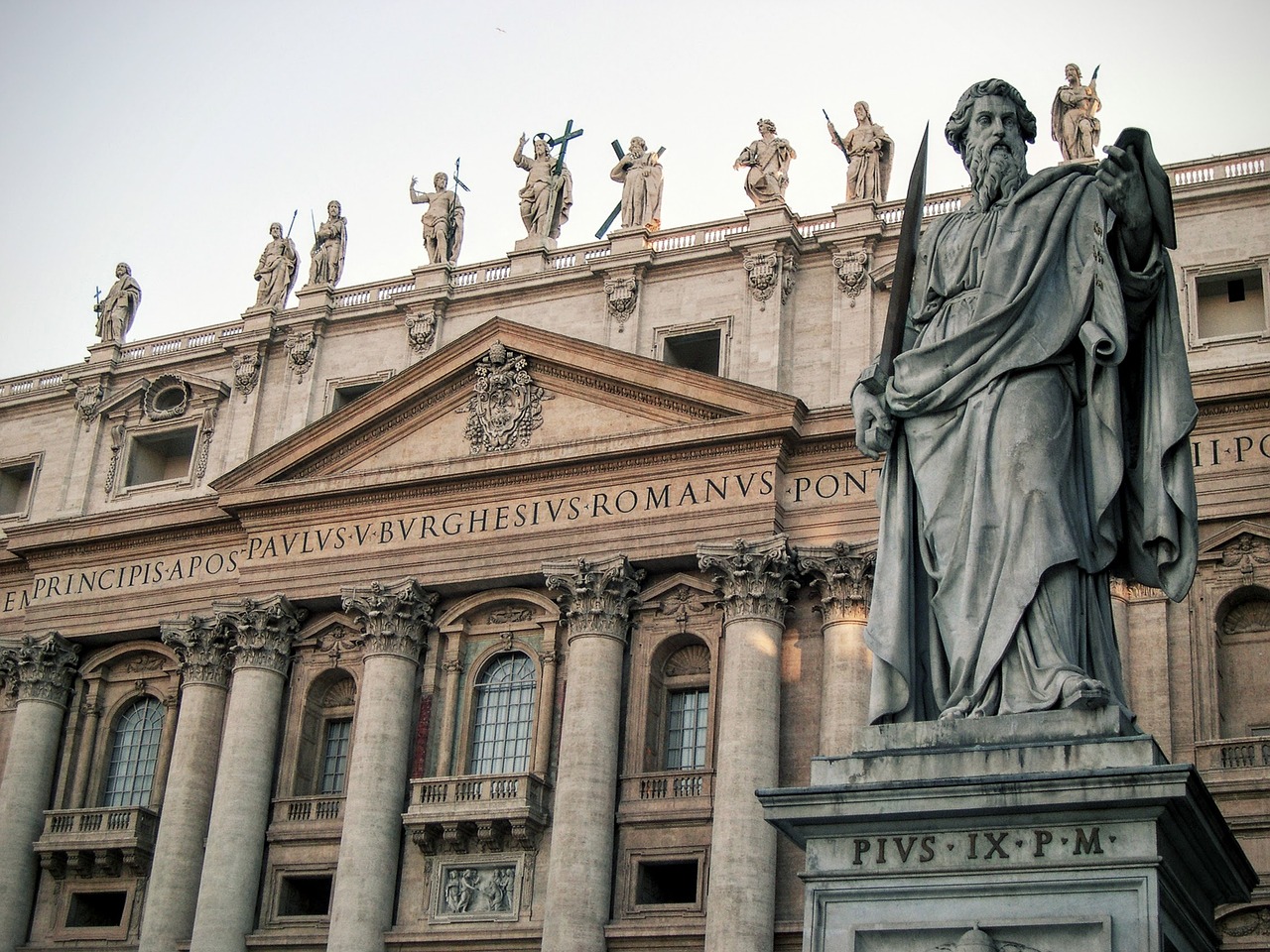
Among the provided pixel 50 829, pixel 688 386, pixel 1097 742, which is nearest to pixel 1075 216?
pixel 1097 742

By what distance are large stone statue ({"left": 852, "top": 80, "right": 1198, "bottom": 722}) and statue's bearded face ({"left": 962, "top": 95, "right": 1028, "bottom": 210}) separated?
0.62 feet

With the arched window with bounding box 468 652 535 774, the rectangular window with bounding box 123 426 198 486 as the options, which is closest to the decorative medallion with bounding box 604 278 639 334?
the arched window with bounding box 468 652 535 774

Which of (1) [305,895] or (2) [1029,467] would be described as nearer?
(2) [1029,467]

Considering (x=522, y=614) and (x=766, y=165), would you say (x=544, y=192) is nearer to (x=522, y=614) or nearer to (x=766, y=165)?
(x=766, y=165)

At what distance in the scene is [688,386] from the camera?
32.8m

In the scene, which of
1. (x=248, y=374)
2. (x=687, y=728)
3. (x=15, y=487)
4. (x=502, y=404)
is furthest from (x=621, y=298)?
(x=15, y=487)

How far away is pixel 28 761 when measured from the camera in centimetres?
3716

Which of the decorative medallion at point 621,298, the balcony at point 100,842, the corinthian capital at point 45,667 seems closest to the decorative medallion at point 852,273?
the decorative medallion at point 621,298

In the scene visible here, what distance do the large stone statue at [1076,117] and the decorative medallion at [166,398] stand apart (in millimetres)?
18835

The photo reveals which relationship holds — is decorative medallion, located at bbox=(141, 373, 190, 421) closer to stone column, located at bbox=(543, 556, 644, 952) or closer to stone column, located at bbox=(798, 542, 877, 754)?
stone column, located at bbox=(543, 556, 644, 952)

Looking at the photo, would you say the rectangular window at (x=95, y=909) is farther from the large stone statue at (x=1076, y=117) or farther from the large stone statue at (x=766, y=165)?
the large stone statue at (x=1076, y=117)

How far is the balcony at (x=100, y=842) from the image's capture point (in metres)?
35.5

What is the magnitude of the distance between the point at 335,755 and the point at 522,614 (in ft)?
15.6

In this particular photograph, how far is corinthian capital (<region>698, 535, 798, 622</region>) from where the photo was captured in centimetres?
3111
